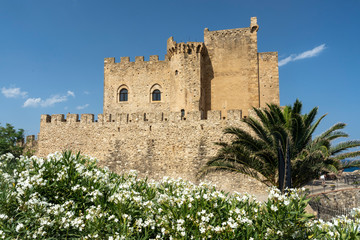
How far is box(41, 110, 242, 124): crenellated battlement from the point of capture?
15758mm

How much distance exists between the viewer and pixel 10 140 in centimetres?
2042

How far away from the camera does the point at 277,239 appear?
433cm

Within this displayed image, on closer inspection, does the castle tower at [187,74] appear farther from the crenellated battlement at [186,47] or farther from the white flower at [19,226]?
the white flower at [19,226]

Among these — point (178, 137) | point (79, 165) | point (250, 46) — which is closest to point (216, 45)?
point (250, 46)

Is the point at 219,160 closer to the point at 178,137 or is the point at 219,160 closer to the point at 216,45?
the point at 178,137

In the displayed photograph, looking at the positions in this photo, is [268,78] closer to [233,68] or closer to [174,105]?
[233,68]

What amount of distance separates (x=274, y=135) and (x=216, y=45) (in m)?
12.9

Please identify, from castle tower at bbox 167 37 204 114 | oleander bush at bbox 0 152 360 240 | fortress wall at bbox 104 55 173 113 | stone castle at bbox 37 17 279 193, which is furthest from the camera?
fortress wall at bbox 104 55 173 113

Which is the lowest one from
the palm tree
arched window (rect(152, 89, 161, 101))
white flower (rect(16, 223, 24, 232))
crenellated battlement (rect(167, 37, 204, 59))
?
white flower (rect(16, 223, 24, 232))

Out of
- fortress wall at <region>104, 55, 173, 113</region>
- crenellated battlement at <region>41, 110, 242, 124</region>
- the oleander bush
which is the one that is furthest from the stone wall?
the oleander bush

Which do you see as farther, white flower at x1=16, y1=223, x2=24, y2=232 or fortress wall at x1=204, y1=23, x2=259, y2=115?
fortress wall at x1=204, y1=23, x2=259, y2=115

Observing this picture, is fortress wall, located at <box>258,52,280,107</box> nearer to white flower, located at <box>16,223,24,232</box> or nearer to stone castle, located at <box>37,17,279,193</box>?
stone castle, located at <box>37,17,279,193</box>

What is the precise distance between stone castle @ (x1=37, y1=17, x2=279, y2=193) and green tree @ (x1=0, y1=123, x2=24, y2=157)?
1683 mm

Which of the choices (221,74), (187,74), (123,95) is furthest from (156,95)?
(221,74)
